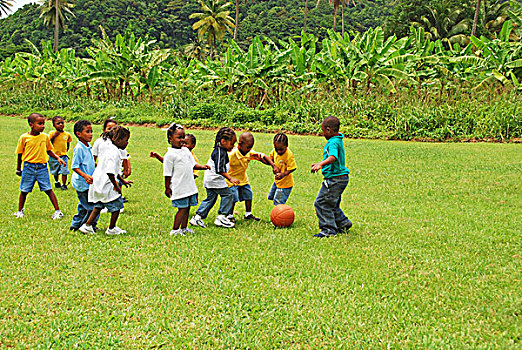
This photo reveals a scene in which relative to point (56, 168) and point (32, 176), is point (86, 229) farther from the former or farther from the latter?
point (56, 168)

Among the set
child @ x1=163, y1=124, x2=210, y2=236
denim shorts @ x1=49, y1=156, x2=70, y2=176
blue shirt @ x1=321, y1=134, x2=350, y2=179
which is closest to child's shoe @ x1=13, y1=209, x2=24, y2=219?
denim shorts @ x1=49, y1=156, x2=70, y2=176

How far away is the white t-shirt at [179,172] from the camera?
5.86m

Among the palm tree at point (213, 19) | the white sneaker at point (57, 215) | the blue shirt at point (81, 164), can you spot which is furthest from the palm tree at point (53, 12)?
the blue shirt at point (81, 164)

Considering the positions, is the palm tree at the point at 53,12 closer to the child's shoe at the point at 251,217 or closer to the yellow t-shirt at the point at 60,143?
the yellow t-shirt at the point at 60,143

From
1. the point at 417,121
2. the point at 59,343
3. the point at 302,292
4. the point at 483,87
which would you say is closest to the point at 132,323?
the point at 59,343

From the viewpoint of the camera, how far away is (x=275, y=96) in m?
21.9

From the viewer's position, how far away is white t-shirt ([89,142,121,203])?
224 inches

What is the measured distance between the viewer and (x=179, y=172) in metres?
5.91

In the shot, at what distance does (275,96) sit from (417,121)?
7196mm

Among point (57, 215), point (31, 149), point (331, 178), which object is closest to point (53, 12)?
point (31, 149)

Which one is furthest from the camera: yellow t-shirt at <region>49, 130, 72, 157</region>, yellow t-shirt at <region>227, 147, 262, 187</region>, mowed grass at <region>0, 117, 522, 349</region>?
yellow t-shirt at <region>49, 130, 72, 157</region>

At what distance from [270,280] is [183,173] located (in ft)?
6.69

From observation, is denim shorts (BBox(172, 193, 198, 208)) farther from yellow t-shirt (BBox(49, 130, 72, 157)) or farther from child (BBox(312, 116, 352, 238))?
yellow t-shirt (BBox(49, 130, 72, 157))

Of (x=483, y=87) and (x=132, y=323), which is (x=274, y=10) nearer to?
(x=483, y=87)
